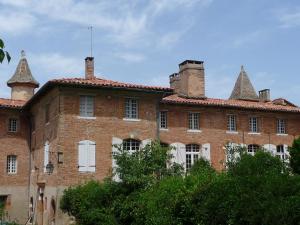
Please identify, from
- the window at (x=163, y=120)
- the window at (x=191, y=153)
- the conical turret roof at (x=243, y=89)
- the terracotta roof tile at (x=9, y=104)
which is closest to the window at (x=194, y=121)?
the window at (x=191, y=153)

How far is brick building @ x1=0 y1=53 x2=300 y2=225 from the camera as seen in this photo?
27250 millimetres

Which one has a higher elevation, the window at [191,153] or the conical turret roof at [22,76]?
the conical turret roof at [22,76]

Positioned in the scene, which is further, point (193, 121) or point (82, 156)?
point (193, 121)

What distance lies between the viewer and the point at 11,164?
1291 inches

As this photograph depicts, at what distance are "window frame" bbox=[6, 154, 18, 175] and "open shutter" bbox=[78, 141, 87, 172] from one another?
24.8 ft

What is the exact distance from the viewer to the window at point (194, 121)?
3227 centimetres

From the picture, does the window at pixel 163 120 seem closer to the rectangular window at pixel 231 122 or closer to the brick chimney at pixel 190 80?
the brick chimney at pixel 190 80

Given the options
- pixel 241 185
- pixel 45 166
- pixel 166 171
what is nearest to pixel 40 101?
pixel 45 166

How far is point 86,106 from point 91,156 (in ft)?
9.29

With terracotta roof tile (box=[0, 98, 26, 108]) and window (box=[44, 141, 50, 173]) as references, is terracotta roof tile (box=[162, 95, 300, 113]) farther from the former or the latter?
terracotta roof tile (box=[0, 98, 26, 108])

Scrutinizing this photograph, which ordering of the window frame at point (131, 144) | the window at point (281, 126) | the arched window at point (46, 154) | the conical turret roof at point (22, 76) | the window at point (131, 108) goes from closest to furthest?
the window frame at point (131, 144) < the window at point (131, 108) < the arched window at point (46, 154) < the window at point (281, 126) < the conical turret roof at point (22, 76)

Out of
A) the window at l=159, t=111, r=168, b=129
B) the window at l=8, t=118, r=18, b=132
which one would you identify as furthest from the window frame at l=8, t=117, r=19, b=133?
the window at l=159, t=111, r=168, b=129

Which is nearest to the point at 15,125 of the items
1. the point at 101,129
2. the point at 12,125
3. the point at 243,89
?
the point at 12,125

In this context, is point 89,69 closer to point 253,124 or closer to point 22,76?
point 253,124
